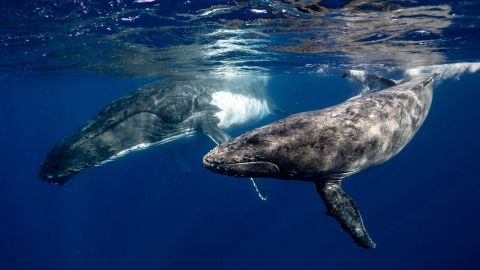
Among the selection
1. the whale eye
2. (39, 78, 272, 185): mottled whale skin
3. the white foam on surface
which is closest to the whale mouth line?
the whale eye

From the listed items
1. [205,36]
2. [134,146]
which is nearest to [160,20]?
[205,36]

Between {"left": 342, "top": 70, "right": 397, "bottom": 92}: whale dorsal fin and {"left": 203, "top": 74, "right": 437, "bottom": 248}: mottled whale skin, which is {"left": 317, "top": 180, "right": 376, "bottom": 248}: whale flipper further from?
{"left": 342, "top": 70, "right": 397, "bottom": 92}: whale dorsal fin

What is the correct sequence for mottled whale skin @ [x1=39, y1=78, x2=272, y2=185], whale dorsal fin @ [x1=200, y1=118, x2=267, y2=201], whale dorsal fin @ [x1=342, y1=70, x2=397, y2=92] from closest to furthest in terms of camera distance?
1. mottled whale skin @ [x1=39, y1=78, x2=272, y2=185]
2. whale dorsal fin @ [x1=342, y1=70, x2=397, y2=92]
3. whale dorsal fin @ [x1=200, y1=118, x2=267, y2=201]

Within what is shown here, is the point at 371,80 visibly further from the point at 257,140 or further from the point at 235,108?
the point at 257,140

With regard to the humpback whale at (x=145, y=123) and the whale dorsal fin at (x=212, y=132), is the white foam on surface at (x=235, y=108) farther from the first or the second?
the whale dorsal fin at (x=212, y=132)

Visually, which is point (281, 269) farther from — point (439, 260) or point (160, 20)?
point (160, 20)

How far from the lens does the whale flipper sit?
4770 millimetres

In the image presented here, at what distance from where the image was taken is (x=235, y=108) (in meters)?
14.6

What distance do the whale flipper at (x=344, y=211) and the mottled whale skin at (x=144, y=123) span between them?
5384 millimetres

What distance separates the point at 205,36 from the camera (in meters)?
15.8

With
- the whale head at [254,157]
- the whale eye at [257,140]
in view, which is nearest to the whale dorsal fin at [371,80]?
the whale head at [254,157]

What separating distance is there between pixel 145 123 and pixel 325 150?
19.4ft

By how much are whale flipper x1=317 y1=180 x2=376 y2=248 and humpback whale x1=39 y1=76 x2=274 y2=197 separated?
11.2 feet

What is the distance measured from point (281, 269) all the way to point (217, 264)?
7262 millimetres
